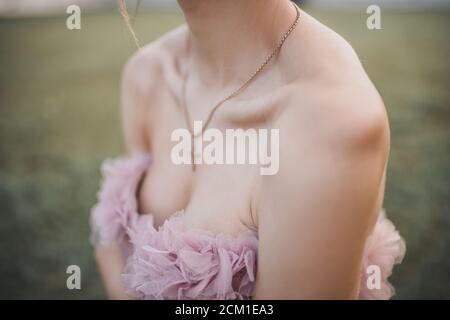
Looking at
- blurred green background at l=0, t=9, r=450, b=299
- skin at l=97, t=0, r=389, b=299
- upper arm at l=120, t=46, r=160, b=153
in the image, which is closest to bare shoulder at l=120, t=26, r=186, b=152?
upper arm at l=120, t=46, r=160, b=153

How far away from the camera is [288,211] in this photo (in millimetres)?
642

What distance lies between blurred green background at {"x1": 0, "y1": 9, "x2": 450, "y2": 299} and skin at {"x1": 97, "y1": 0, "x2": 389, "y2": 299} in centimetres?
101

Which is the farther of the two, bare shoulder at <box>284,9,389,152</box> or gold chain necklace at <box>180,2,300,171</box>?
gold chain necklace at <box>180,2,300,171</box>

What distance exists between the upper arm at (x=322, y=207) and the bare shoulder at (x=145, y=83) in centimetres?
41

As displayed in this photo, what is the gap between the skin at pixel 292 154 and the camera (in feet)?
2.02

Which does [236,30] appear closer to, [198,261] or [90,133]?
[198,261]

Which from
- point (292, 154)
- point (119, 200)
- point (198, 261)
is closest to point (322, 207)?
point (292, 154)

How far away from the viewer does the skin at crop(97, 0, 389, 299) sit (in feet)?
2.02

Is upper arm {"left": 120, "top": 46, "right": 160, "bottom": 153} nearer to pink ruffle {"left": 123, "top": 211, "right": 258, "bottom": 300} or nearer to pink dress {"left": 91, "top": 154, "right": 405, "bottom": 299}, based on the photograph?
pink dress {"left": 91, "top": 154, "right": 405, "bottom": 299}

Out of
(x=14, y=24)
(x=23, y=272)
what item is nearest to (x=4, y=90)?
(x=14, y=24)

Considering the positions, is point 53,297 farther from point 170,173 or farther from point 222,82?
point 222,82

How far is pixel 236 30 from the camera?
29.6 inches

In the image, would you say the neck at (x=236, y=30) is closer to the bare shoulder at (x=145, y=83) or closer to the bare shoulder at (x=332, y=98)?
the bare shoulder at (x=332, y=98)
